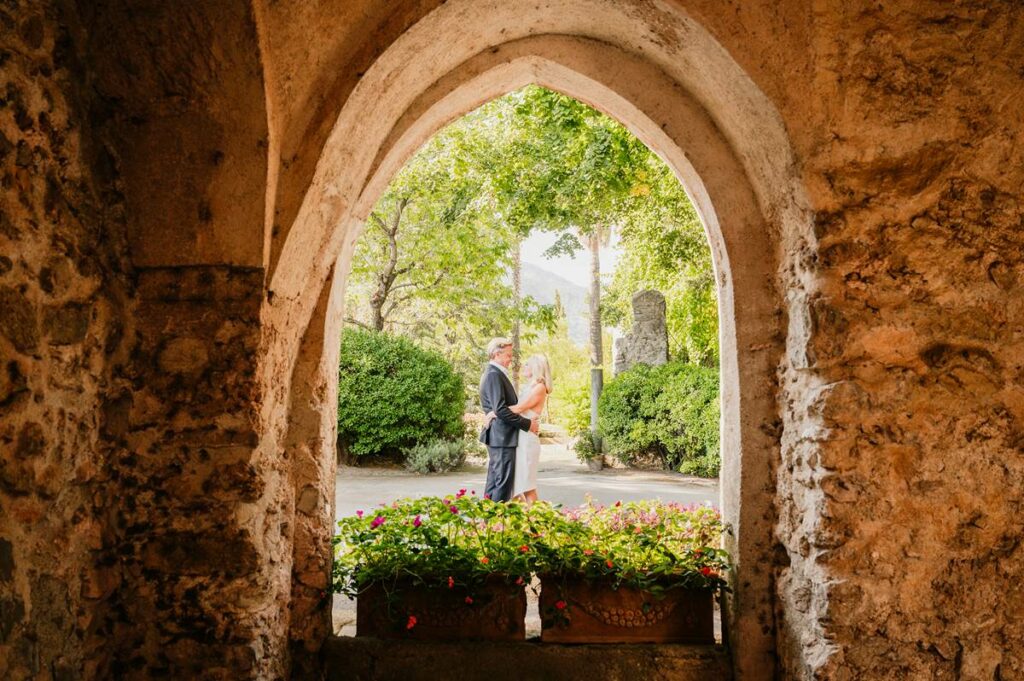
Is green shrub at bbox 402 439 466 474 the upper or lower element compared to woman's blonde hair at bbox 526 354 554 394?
lower

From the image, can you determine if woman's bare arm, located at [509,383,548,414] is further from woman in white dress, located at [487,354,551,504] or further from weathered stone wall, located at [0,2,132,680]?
weathered stone wall, located at [0,2,132,680]

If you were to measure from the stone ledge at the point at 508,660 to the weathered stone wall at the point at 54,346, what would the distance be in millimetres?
916

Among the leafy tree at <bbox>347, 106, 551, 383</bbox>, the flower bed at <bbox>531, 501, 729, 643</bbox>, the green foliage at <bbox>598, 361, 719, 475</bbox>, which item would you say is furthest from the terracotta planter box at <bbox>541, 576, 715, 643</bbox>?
the leafy tree at <bbox>347, 106, 551, 383</bbox>

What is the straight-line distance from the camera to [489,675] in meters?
2.58

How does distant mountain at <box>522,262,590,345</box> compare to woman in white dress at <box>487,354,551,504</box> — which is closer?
woman in white dress at <box>487,354,551,504</box>

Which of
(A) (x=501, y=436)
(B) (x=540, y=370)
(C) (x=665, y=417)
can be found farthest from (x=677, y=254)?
(A) (x=501, y=436)

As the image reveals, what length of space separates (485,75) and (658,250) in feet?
16.5

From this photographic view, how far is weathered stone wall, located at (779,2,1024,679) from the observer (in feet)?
6.52

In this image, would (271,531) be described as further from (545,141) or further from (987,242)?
(545,141)

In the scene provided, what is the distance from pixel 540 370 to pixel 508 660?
9.27ft

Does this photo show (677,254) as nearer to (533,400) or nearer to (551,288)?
(533,400)

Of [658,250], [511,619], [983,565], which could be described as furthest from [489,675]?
[658,250]

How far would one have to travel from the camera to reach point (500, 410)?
15.9ft

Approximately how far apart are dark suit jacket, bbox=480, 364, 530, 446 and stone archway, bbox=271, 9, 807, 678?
2.24 meters
